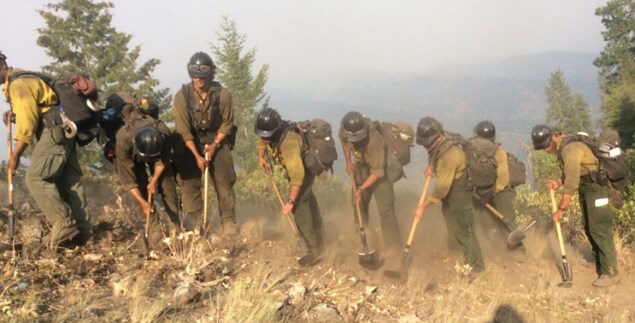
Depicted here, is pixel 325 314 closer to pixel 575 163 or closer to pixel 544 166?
pixel 575 163

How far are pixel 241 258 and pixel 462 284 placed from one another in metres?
2.83

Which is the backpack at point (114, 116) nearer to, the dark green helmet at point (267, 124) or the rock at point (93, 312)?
the dark green helmet at point (267, 124)

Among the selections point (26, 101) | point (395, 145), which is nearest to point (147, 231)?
point (26, 101)

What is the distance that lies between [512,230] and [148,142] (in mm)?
5547

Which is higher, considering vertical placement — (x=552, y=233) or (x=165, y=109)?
(x=165, y=109)

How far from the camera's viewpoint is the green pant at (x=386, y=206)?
6.80 m

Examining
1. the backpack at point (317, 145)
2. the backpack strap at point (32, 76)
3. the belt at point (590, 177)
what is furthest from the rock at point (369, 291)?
the backpack strap at point (32, 76)

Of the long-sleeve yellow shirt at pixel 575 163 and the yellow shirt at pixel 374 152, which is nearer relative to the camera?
the long-sleeve yellow shirt at pixel 575 163

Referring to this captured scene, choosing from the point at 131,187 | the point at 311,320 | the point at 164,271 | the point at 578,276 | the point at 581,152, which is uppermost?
the point at 131,187

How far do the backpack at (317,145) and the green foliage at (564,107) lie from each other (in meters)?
54.8

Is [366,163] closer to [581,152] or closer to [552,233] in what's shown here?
[581,152]

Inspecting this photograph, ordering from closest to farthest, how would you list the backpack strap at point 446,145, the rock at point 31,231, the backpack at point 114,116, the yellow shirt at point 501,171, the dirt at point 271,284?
1. the dirt at point 271,284
2. the rock at point 31,231
3. the backpack at point 114,116
4. the backpack strap at point 446,145
5. the yellow shirt at point 501,171

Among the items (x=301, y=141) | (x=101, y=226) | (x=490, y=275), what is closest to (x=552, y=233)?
(x=490, y=275)

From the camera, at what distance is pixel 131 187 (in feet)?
17.7
